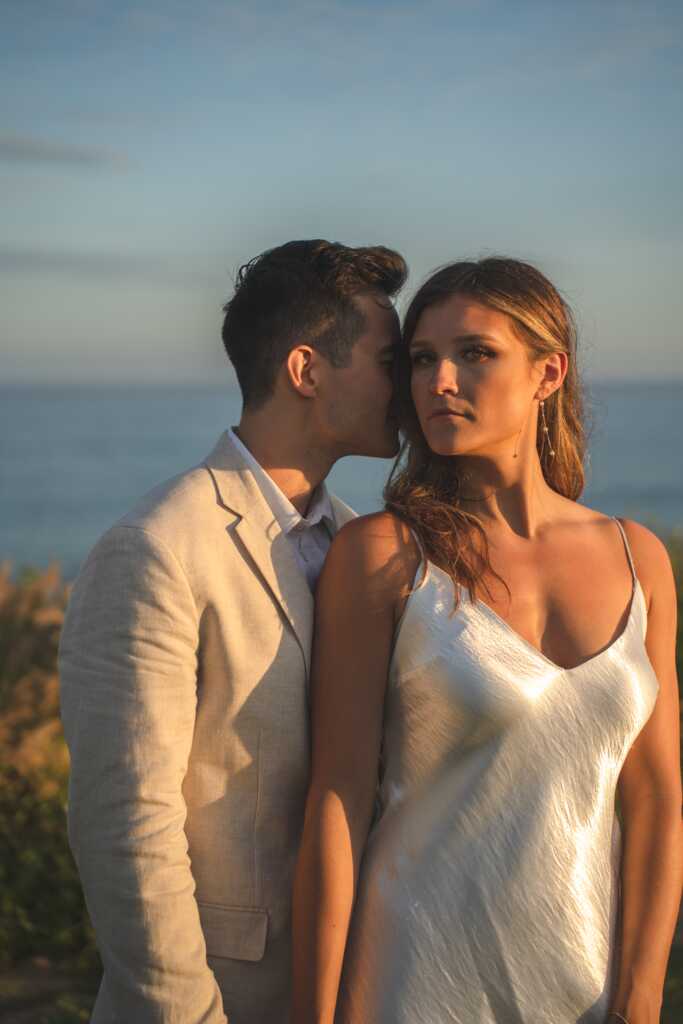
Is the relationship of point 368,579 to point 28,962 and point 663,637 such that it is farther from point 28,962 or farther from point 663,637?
point 28,962

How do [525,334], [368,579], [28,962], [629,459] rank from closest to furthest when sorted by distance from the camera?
[368,579]
[525,334]
[28,962]
[629,459]

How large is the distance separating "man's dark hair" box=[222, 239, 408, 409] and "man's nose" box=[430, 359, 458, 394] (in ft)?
0.93

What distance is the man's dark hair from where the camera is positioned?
9.88 feet

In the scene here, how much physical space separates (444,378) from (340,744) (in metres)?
0.93

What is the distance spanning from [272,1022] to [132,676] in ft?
3.15

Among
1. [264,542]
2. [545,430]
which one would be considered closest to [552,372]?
[545,430]

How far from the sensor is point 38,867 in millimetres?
5152

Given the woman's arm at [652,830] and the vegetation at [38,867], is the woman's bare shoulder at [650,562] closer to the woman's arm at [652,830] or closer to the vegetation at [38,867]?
the woman's arm at [652,830]

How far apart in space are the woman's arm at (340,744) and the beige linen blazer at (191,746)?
75mm

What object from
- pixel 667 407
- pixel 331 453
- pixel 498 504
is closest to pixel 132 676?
pixel 331 453

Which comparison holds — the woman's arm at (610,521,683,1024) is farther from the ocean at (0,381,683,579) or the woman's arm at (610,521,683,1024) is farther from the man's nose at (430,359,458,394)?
the ocean at (0,381,683,579)

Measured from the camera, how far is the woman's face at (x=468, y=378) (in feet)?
9.45

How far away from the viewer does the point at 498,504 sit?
307cm

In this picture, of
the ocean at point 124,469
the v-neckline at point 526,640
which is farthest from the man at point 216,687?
the ocean at point 124,469
